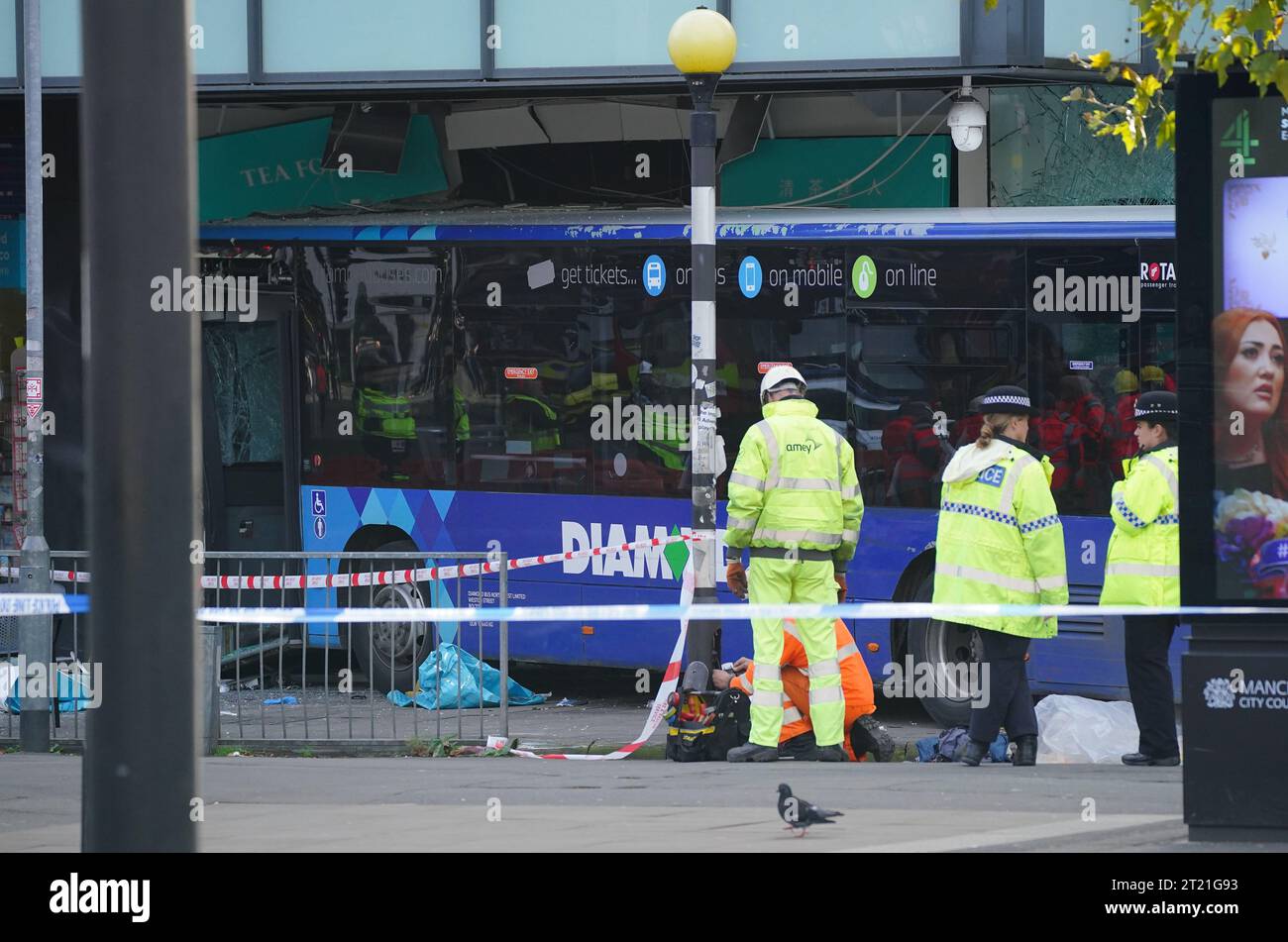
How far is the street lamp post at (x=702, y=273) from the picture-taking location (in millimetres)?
9828

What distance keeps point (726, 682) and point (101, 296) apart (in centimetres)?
596

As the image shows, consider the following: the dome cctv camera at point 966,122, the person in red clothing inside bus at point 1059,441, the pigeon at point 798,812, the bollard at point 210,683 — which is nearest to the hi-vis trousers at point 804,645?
the person in red clothing inside bus at point 1059,441

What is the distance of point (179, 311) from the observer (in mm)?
4520

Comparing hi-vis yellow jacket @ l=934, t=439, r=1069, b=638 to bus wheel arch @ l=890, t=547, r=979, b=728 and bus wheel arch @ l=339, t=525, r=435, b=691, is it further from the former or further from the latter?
bus wheel arch @ l=339, t=525, r=435, b=691

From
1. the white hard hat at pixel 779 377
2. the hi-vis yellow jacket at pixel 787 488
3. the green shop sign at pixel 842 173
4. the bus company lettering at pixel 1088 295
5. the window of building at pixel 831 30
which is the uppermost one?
the window of building at pixel 831 30

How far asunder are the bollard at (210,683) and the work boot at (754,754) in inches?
113

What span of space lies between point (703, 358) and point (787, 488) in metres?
0.96

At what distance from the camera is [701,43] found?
32.1ft

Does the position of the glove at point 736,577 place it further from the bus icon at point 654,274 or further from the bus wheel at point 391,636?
the bus icon at point 654,274

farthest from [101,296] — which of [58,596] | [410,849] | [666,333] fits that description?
[666,333]

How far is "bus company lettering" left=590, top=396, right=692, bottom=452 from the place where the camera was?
12414 millimetres

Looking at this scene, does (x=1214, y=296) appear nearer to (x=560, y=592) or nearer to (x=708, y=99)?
(x=708, y=99)

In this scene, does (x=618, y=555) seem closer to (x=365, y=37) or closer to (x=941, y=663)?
(x=941, y=663)

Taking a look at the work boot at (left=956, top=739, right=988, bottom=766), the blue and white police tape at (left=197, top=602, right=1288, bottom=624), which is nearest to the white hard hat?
the blue and white police tape at (left=197, top=602, right=1288, bottom=624)
